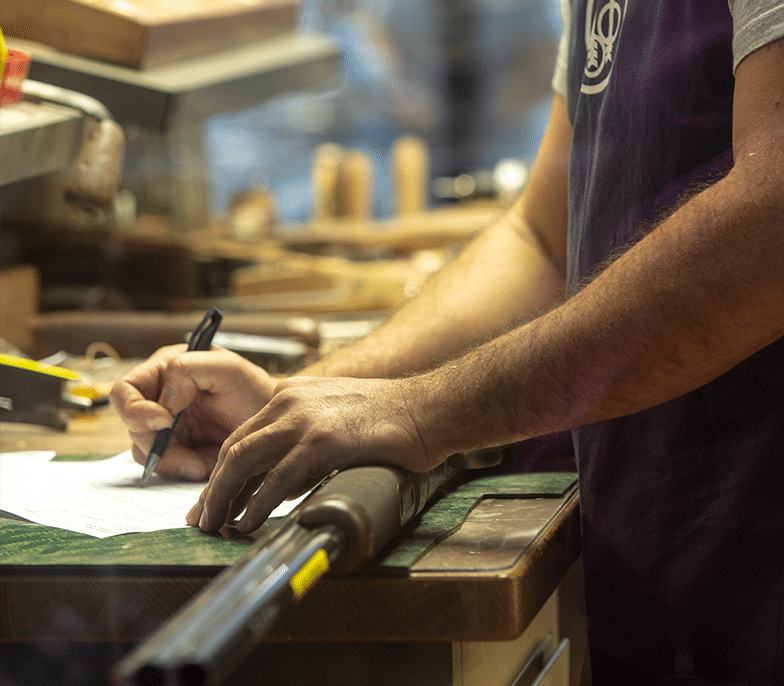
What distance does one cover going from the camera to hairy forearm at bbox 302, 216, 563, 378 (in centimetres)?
95

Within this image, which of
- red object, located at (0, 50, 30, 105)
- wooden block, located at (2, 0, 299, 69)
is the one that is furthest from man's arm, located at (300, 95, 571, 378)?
wooden block, located at (2, 0, 299, 69)

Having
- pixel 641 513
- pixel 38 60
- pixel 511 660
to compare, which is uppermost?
pixel 38 60

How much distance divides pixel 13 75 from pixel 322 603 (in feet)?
2.84

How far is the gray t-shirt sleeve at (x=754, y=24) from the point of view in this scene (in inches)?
23.2

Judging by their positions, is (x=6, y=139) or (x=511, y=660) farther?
(x=6, y=139)

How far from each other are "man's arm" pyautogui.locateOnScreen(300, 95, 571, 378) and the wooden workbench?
320 millimetres

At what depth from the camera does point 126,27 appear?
5.14 feet

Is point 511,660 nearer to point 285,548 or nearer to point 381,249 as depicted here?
point 285,548

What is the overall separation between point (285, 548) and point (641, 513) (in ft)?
1.39

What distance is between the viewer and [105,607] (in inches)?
22.8

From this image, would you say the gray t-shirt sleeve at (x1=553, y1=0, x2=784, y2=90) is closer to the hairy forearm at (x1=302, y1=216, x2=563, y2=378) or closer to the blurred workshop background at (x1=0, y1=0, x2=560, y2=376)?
the hairy forearm at (x1=302, y1=216, x2=563, y2=378)

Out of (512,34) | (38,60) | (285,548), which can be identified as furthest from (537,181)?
(512,34)

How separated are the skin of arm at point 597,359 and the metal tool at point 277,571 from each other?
40mm

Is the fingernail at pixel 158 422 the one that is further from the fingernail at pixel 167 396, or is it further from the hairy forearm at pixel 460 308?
the hairy forearm at pixel 460 308
